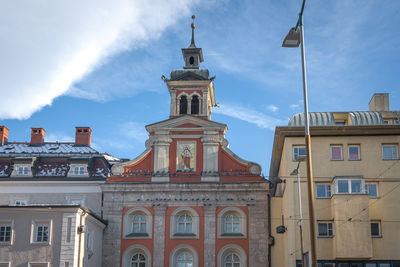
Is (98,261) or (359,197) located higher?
(359,197)

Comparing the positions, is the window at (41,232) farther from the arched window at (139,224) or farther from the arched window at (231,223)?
the arched window at (231,223)

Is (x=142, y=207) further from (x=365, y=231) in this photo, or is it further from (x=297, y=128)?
(x=365, y=231)

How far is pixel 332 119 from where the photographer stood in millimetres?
44656

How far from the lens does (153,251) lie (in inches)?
1861

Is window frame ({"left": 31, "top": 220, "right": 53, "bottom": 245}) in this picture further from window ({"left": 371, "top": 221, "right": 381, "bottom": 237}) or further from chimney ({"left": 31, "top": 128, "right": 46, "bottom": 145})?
window ({"left": 371, "top": 221, "right": 381, "bottom": 237})

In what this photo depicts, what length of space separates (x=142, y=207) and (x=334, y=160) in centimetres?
1593

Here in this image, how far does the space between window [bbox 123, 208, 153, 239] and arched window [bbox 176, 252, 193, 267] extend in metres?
2.98

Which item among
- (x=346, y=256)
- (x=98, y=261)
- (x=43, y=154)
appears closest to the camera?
(x=346, y=256)

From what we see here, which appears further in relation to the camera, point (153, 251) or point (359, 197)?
point (153, 251)

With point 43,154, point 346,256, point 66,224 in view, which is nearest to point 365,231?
point 346,256

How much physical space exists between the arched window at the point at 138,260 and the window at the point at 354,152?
17.9 meters

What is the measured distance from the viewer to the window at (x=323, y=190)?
40578 mm

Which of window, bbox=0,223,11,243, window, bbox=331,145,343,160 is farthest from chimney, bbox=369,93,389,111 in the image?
window, bbox=0,223,11,243

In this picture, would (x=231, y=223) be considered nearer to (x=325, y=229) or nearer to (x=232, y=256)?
(x=232, y=256)
